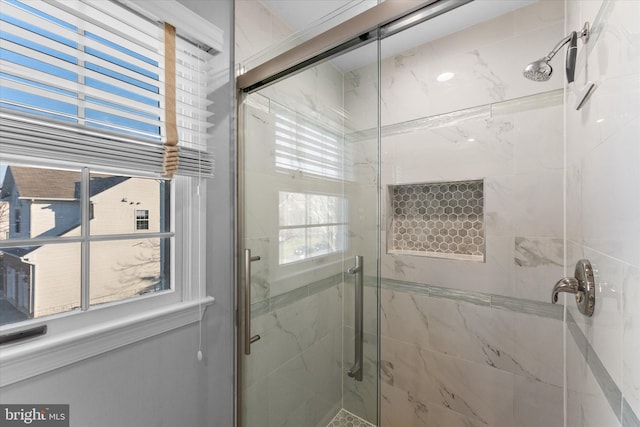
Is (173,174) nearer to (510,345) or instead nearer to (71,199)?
(71,199)

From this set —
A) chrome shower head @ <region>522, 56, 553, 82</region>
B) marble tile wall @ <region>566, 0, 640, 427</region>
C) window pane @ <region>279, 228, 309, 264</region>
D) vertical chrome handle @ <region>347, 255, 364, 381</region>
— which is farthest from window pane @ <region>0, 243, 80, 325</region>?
chrome shower head @ <region>522, 56, 553, 82</region>

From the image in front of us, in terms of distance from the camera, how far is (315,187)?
1.02m

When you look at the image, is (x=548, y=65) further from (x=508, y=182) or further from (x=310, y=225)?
(x=310, y=225)

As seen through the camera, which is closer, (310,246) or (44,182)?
(44,182)

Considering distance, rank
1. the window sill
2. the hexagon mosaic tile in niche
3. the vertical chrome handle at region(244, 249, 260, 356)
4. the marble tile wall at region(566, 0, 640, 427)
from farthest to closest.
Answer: the hexagon mosaic tile in niche, the vertical chrome handle at region(244, 249, 260, 356), the window sill, the marble tile wall at region(566, 0, 640, 427)

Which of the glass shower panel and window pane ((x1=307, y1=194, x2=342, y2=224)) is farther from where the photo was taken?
the glass shower panel

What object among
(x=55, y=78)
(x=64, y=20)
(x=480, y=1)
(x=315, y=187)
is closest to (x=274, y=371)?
(x=315, y=187)

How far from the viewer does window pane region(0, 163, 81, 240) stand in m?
0.73

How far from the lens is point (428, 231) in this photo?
5.53ft

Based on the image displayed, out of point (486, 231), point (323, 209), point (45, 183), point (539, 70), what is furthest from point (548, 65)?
point (45, 183)

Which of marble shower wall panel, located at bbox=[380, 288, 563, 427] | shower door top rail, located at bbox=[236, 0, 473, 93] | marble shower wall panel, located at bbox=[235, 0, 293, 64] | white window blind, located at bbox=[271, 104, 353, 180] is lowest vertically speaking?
marble shower wall panel, located at bbox=[380, 288, 563, 427]

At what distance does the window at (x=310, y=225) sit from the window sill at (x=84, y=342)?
455 mm

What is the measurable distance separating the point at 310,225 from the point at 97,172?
0.74 metres

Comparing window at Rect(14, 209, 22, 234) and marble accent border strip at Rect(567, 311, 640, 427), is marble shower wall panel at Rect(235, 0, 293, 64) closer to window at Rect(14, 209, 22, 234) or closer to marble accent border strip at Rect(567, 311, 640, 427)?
window at Rect(14, 209, 22, 234)
